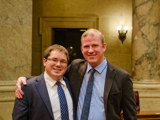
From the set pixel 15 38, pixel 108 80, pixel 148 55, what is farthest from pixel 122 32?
pixel 108 80

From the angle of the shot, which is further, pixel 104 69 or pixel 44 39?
pixel 44 39

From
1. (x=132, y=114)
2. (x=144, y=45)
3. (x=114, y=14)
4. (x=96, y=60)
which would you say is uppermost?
(x=114, y=14)

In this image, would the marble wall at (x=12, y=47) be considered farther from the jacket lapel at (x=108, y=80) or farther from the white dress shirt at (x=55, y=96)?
the jacket lapel at (x=108, y=80)

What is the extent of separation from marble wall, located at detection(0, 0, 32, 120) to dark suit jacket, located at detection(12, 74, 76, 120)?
2328 millimetres

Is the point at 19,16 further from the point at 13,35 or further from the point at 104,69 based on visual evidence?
the point at 104,69

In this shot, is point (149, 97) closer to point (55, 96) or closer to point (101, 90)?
point (101, 90)

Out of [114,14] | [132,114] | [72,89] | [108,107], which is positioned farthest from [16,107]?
[114,14]

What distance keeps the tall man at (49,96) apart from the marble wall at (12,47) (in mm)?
2284

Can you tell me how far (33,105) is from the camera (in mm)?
1601

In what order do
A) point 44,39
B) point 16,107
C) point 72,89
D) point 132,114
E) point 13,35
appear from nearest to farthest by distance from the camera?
point 16,107 < point 132,114 < point 72,89 < point 13,35 < point 44,39

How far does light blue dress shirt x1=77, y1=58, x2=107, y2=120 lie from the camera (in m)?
1.70

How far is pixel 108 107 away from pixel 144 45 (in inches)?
123

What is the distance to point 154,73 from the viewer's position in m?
4.38

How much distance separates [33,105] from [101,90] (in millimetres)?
652
